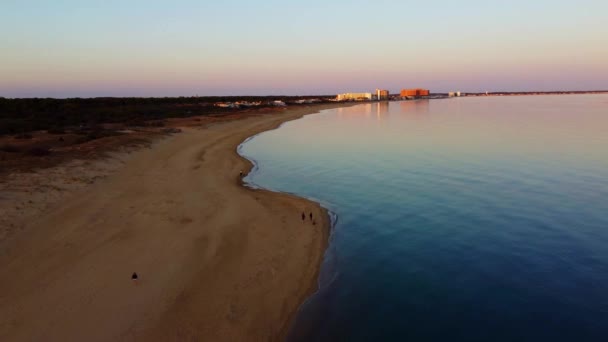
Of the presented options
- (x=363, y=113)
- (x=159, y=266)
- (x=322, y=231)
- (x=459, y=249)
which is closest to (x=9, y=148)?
(x=159, y=266)

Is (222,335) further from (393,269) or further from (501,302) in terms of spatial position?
(501,302)

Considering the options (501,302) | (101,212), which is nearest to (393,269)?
(501,302)

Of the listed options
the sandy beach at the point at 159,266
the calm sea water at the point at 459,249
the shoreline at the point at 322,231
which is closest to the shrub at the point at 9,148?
the sandy beach at the point at 159,266

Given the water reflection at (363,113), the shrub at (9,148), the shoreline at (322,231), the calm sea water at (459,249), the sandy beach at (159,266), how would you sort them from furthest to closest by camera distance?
the water reflection at (363,113) < the shrub at (9,148) < the calm sea water at (459,249) < the shoreline at (322,231) < the sandy beach at (159,266)

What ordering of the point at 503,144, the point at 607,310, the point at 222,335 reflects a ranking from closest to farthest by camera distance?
the point at 222,335
the point at 607,310
the point at 503,144

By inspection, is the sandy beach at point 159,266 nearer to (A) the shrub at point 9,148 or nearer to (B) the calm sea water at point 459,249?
(B) the calm sea water at point 459,249

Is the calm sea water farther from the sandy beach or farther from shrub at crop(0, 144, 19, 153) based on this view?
shrub at crop(0, 144, 19, 153)
